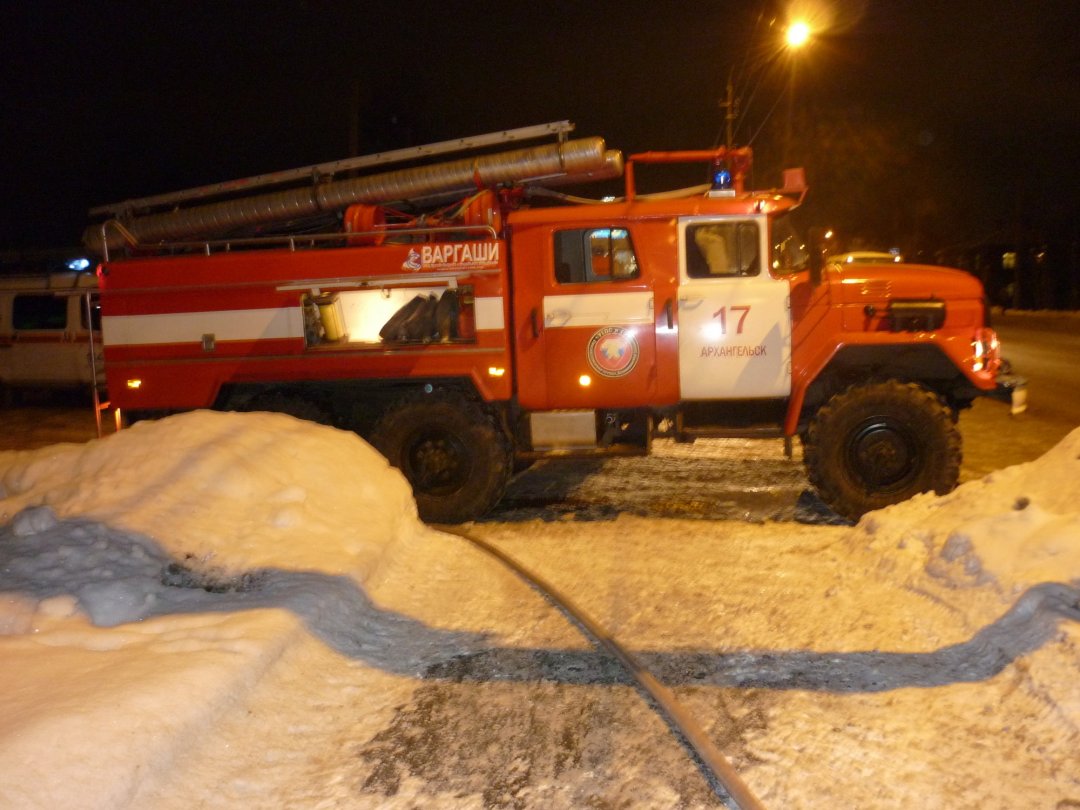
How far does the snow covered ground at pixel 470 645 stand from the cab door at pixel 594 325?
1.46m

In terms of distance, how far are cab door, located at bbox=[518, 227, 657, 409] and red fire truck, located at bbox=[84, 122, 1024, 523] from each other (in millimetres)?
20

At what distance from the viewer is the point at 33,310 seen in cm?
1906

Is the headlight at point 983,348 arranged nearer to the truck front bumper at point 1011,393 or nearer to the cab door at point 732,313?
the truck front bumper at point 1011,393

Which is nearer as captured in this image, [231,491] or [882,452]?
[231,491]

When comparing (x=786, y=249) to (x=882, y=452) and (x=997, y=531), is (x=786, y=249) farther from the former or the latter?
(x=997, y=531)

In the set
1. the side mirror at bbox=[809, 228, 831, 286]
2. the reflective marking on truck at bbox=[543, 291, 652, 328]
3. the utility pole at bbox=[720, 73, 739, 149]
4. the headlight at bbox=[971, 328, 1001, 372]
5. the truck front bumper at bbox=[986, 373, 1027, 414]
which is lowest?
the truck front bumper at bbox=[986, 373, 1027, 414]

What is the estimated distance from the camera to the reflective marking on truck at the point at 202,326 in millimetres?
9031

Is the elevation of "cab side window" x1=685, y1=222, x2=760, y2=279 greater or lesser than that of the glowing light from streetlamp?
lesser

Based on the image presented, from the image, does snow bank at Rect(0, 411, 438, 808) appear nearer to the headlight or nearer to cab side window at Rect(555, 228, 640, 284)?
cab side window at Rect(555, 228, 640, 284)

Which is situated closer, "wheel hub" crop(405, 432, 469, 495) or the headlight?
the headlight

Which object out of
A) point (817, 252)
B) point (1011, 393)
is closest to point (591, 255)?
point (817, 252)

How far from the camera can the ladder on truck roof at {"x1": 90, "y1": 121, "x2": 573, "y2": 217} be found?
347 inches

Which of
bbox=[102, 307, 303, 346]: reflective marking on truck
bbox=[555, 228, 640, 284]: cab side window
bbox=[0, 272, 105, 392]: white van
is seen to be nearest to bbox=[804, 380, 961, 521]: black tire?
bbox=[555, 228, 640, 284]: cab side window

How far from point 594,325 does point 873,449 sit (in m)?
2.69
